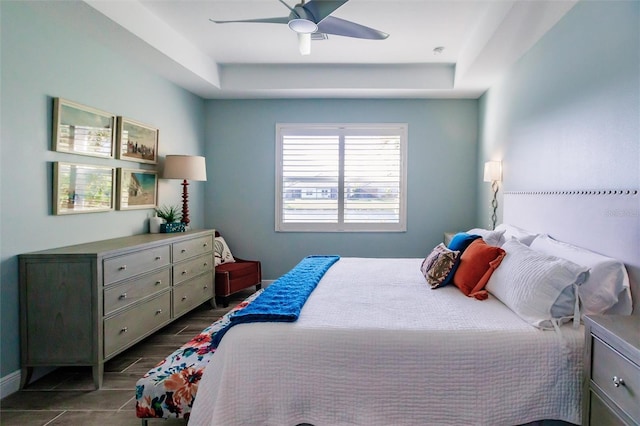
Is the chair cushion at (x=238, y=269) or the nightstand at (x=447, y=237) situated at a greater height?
the nightstand at (x=447, y=237)

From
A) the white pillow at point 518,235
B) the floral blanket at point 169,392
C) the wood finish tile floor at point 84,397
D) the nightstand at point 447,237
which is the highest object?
the white pillow at point 518,235

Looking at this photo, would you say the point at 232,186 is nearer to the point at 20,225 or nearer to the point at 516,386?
the point at 20,225

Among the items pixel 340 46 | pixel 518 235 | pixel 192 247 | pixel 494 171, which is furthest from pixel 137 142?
pixel 494 171

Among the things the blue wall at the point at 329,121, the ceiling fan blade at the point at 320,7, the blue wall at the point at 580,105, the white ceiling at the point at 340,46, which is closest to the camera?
the blue wall at the point at 580,105

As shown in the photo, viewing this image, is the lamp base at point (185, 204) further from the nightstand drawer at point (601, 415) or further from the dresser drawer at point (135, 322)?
the nightstand drawer at point (601, 415)

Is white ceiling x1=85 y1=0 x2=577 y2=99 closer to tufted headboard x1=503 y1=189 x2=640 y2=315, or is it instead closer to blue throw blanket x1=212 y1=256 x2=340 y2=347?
tufted headboard x1=503 y1=189 x2=640 y2=315

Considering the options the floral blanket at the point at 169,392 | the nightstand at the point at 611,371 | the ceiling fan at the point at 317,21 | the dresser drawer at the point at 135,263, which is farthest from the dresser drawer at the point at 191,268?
the nightstand at the point at 611,371

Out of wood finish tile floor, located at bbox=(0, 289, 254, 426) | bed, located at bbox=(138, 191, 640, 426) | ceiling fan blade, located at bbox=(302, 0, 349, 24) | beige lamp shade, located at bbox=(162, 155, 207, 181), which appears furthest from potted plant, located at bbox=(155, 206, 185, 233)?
ceiling fan blade, located at bbox=(302, 0, 349, 24)

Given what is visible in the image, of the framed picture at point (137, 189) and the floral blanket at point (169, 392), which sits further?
the framed picture at point (137, 189)

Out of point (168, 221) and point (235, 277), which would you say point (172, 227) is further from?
point (235, 277)

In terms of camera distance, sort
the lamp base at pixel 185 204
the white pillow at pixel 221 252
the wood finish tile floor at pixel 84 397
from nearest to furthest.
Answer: the wood finish tile floor at pixel 84 397 → the lamp base at pixel 185 204 → the white pillow at pixel 221 252

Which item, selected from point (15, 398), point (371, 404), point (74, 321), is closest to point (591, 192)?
point (371, 404)

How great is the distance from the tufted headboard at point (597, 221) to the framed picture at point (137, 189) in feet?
11.5

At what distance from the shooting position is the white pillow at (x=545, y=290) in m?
Result: 1.74
